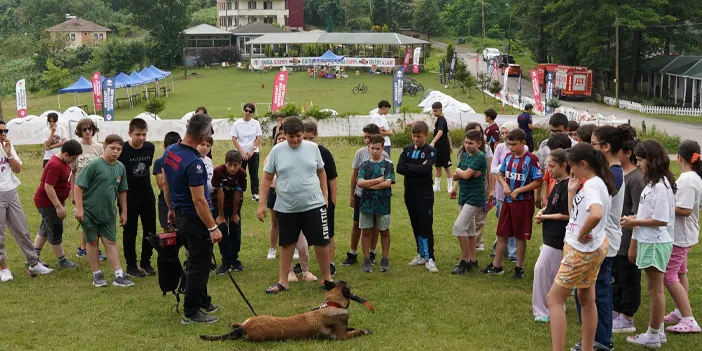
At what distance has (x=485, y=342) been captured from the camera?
645 centimetres

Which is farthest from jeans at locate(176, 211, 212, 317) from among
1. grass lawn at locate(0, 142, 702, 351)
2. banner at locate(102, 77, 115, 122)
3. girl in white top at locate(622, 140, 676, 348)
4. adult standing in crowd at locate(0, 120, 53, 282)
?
banner at locate(102, 77, 115, 122)

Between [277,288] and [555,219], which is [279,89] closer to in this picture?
[277,288]

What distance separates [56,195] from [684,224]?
667 centimetres

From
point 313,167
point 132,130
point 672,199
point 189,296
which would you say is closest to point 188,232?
point 189,296

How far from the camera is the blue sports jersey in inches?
316

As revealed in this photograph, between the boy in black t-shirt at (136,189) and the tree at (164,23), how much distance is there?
66.9 meters

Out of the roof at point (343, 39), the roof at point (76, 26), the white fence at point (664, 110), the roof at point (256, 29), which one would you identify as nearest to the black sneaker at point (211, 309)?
the white fence at point (664, 110)

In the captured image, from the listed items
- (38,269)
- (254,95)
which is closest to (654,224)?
(38,269)

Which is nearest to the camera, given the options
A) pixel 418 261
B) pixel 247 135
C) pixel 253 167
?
pixel 418 261

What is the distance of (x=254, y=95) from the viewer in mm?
47688

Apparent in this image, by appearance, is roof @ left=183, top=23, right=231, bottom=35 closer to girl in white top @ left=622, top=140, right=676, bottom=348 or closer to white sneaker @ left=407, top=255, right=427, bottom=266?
white sneaker @ left=407, top=255, right=427, bottom=266

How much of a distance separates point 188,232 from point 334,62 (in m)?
55.6

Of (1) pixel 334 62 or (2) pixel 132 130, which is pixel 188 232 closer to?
(2) pixel 132 130

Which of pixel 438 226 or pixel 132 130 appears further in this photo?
pixel 438 226
